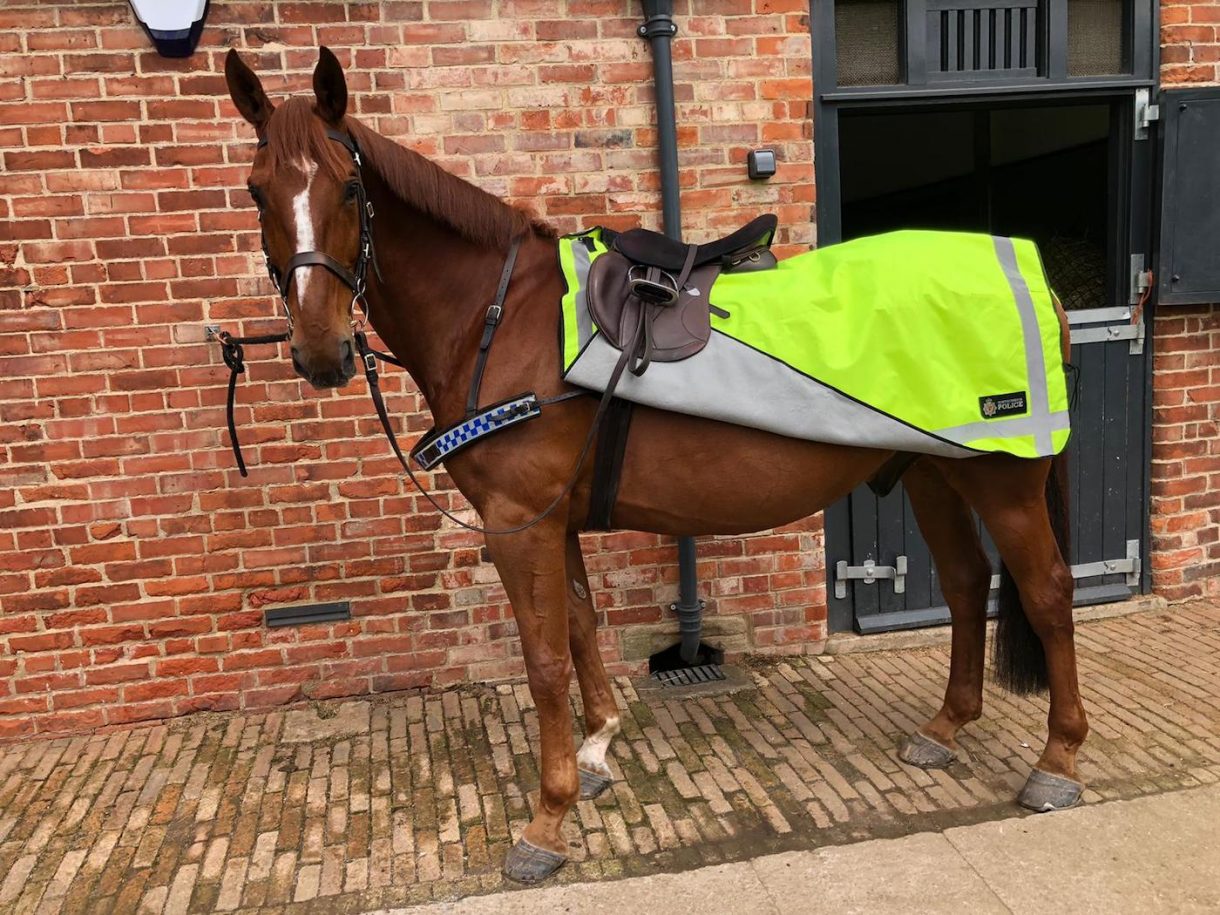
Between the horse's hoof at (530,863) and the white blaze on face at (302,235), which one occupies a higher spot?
the white blaze on face at (302,235)

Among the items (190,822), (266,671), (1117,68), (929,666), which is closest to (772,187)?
(1117,68)

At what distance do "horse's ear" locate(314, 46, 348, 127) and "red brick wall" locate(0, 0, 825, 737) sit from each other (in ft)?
4.51

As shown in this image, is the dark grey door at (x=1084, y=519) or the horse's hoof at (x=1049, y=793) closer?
the horse's hoof at (x=1049, y=793)

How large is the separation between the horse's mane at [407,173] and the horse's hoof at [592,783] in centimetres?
185

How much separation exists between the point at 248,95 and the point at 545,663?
1.81 m

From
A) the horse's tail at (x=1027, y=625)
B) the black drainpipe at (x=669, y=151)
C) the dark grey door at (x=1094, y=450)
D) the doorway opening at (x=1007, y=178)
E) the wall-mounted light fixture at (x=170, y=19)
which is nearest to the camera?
the horse's tail at (x=1027, y=625)

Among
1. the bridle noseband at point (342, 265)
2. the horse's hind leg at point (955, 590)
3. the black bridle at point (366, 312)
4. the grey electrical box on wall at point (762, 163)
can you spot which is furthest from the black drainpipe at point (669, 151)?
the bridle noseband at point (342, 265)

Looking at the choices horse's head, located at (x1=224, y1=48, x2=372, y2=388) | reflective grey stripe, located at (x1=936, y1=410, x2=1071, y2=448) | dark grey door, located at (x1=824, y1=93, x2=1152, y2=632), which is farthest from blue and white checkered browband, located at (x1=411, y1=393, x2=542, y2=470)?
dark grey door, located at (x1=824, y1=93, x2=1152, y2=632)

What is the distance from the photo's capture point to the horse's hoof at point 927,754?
3031 millimetres

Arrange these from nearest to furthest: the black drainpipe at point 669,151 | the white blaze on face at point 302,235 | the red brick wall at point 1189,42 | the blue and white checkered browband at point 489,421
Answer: the white blaze on face at point 302,235 < the blue and white checkered browband at point 489,421 < the black drainpipe at point 669,151 < the red brick wall at point 1189,42

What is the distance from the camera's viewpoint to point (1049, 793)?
2.72 meters

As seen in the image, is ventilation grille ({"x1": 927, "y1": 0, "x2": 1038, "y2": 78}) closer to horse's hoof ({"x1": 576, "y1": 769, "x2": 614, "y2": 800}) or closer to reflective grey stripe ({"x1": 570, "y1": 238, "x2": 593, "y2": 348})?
reflective grey stripe ({"x1": 570, "y1": 238, "x2": 593, "y2": 348})

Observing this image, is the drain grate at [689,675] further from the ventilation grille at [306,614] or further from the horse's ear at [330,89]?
the horse's ear at [330,89]

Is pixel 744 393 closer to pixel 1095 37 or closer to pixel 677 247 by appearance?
pixel 677 247
